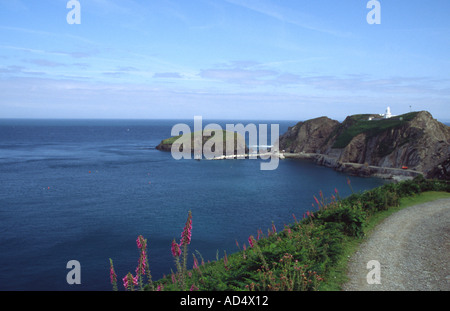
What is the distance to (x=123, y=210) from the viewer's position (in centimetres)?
4853

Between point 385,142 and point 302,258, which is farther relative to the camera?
point 385,142

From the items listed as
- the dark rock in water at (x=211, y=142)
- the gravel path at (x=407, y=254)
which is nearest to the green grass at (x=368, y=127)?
the dark rock in water at (x=211, y=142)

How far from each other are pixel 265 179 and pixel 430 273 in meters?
67.2

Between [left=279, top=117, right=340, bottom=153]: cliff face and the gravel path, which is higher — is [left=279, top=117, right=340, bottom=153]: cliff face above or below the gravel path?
above

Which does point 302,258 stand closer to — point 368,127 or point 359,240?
point 359,240

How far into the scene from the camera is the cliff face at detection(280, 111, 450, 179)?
84.1 meters

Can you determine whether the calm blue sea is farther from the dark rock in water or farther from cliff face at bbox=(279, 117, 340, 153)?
the dark rock in water

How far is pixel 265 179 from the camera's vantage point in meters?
77.9

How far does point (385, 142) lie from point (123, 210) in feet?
254

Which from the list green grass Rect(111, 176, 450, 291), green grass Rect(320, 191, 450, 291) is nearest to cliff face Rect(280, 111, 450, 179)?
green grass Rect(320, 191, 450, 291)

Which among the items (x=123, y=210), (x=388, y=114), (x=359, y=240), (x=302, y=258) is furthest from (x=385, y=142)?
(x=302, y=258)

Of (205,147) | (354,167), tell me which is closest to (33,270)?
(354,167)

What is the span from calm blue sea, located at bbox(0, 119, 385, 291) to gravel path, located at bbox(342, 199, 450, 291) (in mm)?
19160
